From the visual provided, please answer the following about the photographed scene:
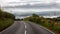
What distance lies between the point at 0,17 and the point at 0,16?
278 millimetres

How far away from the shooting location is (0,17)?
52812 millimetres

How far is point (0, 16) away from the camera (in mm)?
52906
